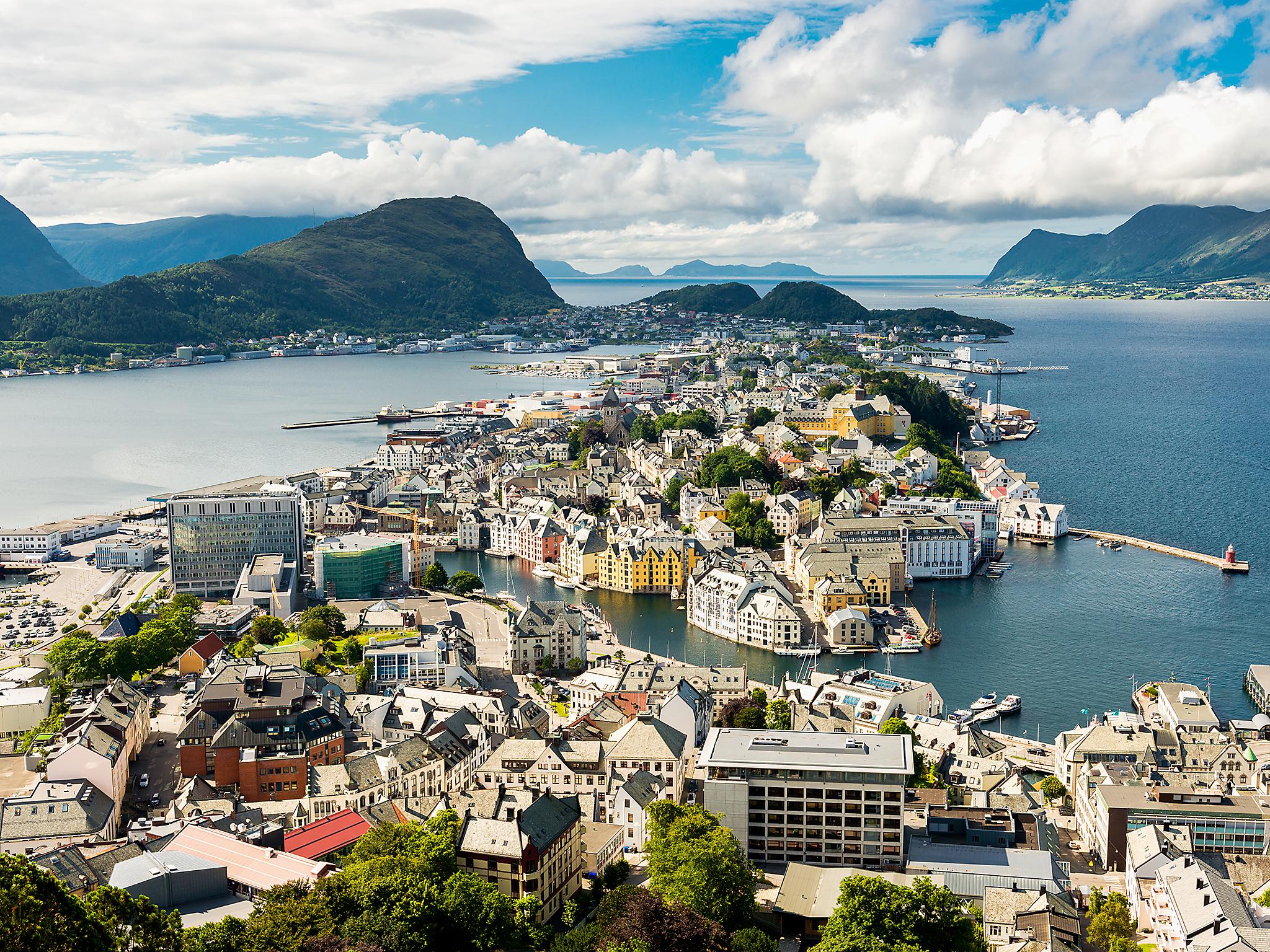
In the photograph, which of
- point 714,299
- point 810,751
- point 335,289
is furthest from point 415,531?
point 335,289

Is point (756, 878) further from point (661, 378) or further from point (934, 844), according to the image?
point (661, 378)

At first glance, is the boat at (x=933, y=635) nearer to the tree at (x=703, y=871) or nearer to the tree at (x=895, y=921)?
the tree at (x=703, y=871)

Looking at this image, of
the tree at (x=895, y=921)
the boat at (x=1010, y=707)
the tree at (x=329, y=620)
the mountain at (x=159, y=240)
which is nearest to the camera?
the tree at (x=895, y=921)

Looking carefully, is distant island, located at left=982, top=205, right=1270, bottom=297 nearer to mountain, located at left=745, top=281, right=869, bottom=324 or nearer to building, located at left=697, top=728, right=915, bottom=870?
mountain, located at left=745, top=281, right=869, bottom=324

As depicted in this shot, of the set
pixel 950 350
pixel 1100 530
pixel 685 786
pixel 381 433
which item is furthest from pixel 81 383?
pixel 685 786

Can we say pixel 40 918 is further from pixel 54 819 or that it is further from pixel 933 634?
pixel 933 634

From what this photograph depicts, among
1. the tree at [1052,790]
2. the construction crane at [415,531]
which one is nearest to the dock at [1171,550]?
the tree at [1052,790]

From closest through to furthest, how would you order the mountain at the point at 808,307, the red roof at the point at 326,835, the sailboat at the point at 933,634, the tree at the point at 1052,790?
1. the red roof at the point at 326,835
2. the tree at the point at 1052,790
3. the sailboat at the point at 933,634
4. the mountain at the point at 808,307
